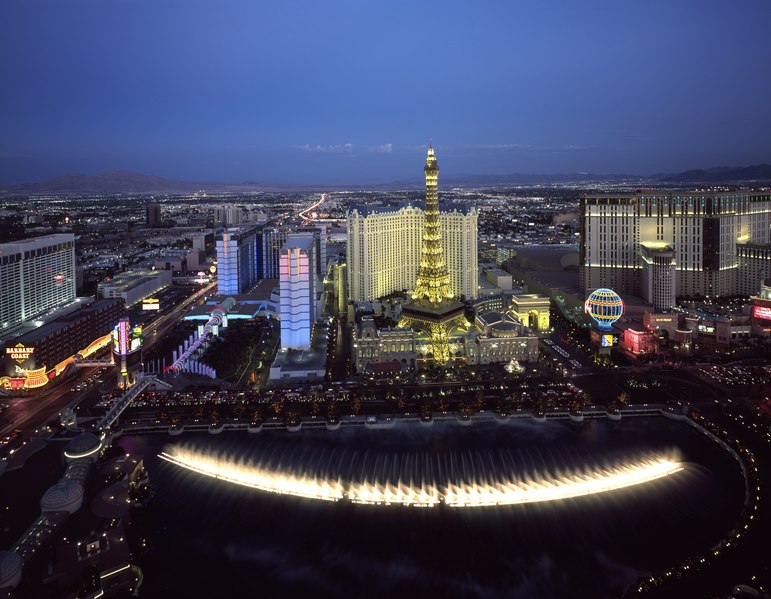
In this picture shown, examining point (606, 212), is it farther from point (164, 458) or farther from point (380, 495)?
point (164, 458)

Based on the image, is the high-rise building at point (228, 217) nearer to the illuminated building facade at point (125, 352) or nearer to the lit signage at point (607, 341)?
the illuminated building facade at point (125, 352)

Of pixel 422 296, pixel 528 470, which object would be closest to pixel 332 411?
pixel 528 470

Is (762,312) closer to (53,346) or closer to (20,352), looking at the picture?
(53,346)

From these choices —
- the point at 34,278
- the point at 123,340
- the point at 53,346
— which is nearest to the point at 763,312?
the point at 123,340

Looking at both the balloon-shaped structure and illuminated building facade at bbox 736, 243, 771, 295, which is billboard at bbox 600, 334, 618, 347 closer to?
the balloon-shaped structure

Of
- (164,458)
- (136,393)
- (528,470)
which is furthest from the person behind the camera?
(136,393)

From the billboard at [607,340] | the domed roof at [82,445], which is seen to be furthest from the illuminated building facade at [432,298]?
the domed roof at [82,445]
